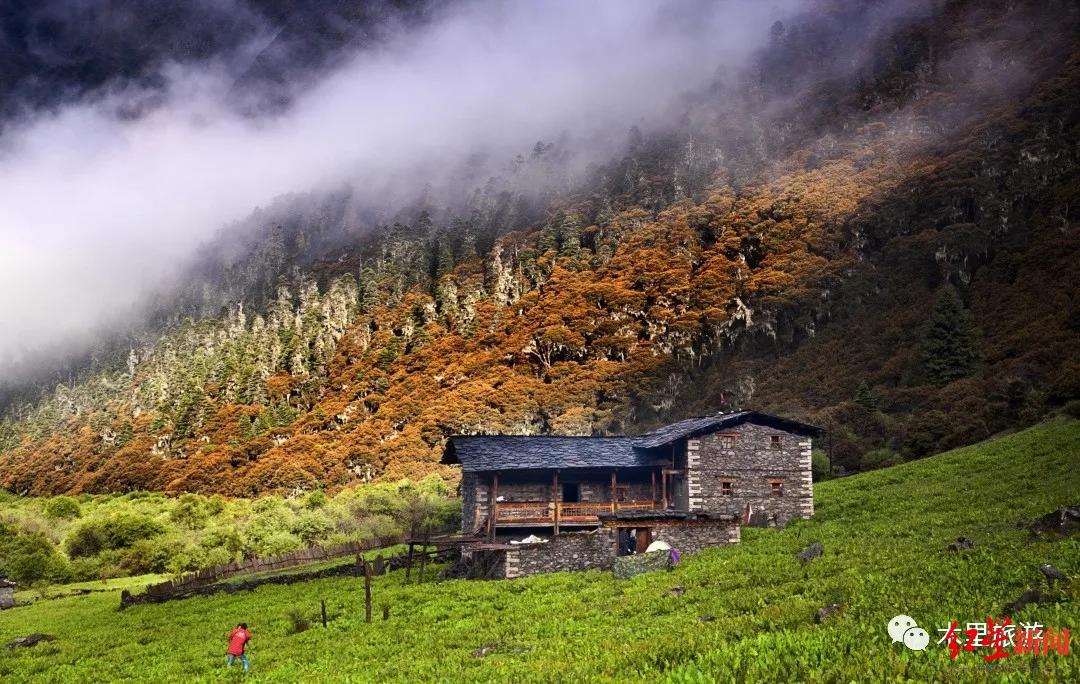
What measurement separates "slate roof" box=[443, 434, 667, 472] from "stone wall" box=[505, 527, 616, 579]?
7303mm

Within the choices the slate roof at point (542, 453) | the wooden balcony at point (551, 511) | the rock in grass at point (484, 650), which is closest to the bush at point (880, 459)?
the slate roof at point (542, 453)

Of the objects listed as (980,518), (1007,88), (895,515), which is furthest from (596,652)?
(1007,88)

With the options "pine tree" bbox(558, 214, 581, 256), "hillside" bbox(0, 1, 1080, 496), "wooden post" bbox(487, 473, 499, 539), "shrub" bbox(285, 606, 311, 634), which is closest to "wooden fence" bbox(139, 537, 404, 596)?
"wooden post" bbox(487, 473, 499, 539)

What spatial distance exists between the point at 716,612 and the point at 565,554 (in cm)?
2074

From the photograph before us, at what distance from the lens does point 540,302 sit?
126312 mm

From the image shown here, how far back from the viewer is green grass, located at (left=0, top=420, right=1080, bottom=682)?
12266 mm

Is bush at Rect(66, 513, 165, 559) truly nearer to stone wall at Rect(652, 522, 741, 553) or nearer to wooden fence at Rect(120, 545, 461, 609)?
wooden fence at Rect(120, 545, 461, 609)

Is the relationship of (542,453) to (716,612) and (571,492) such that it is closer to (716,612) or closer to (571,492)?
(571,492)

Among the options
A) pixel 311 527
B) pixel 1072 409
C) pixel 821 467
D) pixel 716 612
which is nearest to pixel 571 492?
pixel 821 467

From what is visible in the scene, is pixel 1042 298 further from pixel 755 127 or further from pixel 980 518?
pixel 755 127

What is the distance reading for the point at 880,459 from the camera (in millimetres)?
60000

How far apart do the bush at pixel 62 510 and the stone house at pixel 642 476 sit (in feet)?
258

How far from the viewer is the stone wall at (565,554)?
38969mm

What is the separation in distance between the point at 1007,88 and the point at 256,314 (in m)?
164
